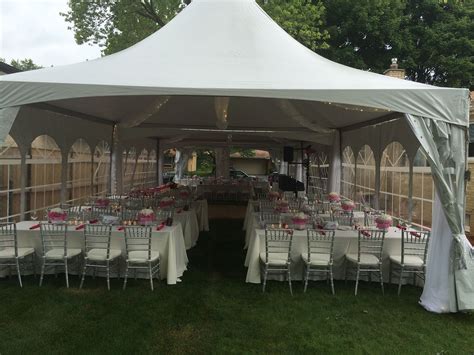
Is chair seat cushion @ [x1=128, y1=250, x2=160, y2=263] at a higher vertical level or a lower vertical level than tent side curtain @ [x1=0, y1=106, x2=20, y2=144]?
lower

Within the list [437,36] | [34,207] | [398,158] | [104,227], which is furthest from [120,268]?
[437,36]

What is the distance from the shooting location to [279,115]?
8.40 metres

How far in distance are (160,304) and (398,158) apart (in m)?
5.51

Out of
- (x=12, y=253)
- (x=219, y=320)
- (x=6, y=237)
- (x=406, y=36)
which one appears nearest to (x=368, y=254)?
(x=219, y=320)

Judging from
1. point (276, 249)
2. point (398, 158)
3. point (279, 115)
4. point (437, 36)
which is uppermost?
point (437, 36)

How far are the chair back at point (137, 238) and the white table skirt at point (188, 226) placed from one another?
126 centimetres

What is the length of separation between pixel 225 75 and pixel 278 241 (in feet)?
6.79

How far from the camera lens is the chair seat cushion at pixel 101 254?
15.0ft

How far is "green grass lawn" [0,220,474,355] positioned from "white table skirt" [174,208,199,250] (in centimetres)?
149

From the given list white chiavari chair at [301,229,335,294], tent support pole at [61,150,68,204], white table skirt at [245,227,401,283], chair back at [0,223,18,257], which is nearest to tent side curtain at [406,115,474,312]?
white table skirt at [245,227,401,283]

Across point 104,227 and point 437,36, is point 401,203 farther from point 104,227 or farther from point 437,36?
point 437,36

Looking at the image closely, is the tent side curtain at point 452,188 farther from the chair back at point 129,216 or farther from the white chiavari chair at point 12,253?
the white chiavari chair at point 12,253

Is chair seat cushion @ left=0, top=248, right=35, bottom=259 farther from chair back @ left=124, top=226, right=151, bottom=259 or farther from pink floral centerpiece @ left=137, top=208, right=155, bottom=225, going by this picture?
pink floral centerpiece @ left=137, top=208, right=155, bottom=225

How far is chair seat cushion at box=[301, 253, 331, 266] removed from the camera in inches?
183
